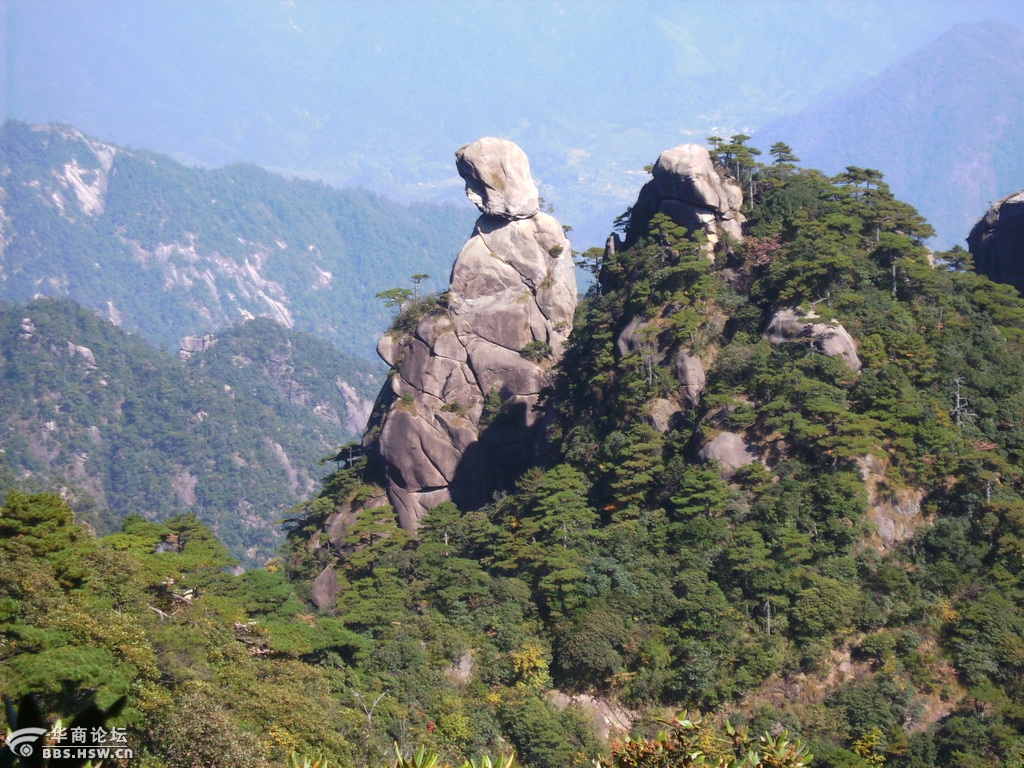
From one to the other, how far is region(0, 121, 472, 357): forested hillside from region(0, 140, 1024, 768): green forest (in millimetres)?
145716

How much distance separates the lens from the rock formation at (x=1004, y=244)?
103 ft

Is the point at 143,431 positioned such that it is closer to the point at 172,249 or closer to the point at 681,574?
the point at 681,574

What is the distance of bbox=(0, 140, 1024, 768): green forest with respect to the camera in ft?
59.6

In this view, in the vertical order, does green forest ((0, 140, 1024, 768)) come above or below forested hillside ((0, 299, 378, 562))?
below

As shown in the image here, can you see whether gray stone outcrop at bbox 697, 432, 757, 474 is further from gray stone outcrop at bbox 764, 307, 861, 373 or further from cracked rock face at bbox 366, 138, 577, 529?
cracked rock face at bbox 366, 138, 577, 529

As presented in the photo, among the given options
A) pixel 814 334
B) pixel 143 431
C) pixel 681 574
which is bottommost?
pixel 681 574

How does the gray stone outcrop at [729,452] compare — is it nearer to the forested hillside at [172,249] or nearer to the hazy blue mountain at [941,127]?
the hazy blue mountain at [941,127]

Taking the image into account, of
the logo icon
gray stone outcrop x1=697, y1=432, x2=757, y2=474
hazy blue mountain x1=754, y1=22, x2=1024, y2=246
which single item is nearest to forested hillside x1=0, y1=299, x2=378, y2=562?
gray stone outcrop x1=697, y1=432, x2=757, y2=474

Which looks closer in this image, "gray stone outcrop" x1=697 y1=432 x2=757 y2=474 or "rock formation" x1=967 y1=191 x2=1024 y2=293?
"gray stone outcrop" x1=697 y1=432 x2=757 y2=474

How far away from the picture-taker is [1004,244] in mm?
32031

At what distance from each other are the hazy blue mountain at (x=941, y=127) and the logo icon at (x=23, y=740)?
127 metres

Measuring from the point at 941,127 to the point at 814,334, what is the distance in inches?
5189

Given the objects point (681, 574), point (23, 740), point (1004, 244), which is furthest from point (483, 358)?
point (23, 740)

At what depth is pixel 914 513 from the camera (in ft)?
78.9
